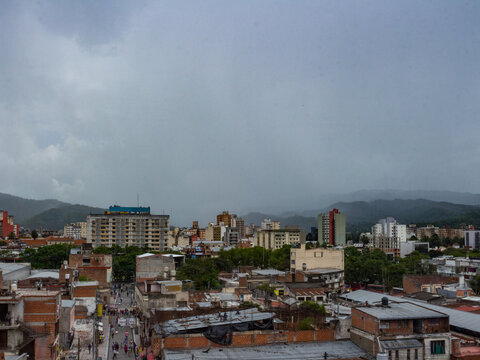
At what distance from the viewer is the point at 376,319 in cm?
2270

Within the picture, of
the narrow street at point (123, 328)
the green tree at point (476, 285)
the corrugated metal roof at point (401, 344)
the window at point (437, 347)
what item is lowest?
the narrow street at point (123, 328)

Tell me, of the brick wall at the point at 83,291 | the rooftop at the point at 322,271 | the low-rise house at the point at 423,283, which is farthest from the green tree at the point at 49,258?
the low-rise house at the point at 423,283

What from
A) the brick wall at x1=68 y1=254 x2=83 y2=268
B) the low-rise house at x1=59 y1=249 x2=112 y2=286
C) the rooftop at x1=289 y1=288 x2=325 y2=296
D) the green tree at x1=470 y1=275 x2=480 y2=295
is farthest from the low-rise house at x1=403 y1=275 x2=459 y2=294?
the brick wall at x1=68 y1=254 x2=83 y2=268

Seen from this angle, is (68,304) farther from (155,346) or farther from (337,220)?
(337,220)

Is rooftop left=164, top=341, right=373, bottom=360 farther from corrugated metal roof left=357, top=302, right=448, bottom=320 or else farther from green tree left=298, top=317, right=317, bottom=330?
corrugated metal roof left=357, top=302, right=448, bottom=320

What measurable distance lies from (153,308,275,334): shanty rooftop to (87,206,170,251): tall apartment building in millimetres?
92017

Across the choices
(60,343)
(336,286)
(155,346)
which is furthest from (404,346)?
(336,286)

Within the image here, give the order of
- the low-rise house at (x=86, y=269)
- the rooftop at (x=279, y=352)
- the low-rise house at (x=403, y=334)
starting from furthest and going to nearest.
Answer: the low-rise house at (x=86, y=269) < the low-rise house at (x=403, y=334) < the rooftop at (x=279, y=352)

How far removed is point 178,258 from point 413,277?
1583 inches

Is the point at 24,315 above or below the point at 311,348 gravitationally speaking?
above

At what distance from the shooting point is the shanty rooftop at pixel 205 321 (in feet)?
81.5

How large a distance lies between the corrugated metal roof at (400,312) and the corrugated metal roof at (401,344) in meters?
1.02

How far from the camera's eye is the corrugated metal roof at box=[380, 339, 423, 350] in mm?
22156

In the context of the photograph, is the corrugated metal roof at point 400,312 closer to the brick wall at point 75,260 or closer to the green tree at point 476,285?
the green tree at point 476,285
